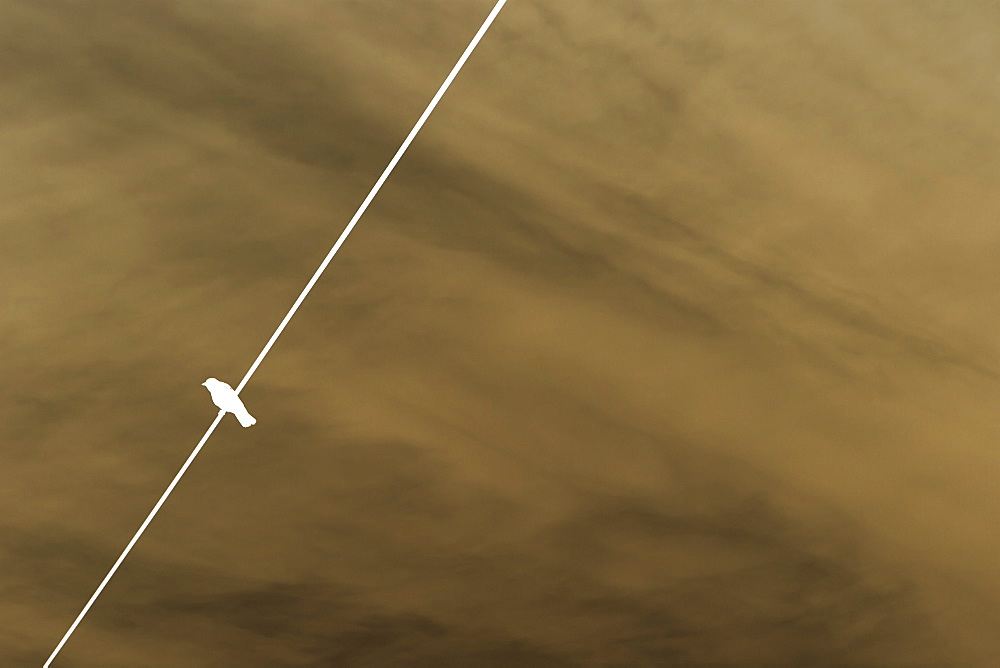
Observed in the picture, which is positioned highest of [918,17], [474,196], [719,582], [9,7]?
[918,17]

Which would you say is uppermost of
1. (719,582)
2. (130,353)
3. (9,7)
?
(9,7)

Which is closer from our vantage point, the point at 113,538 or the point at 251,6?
the point at 251,6

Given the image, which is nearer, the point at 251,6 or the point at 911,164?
Result: the point at 251,6

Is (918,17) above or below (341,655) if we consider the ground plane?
above


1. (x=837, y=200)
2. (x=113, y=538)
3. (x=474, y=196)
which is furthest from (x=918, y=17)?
(x=113, y=538)

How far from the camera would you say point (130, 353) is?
1.77 m

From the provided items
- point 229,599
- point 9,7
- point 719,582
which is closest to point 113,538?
point 229,599

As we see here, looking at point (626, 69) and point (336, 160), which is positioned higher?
point (626, 69)

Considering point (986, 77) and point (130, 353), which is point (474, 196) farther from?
point (986, 77)

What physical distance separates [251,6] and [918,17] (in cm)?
107

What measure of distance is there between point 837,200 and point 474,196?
2.02ft

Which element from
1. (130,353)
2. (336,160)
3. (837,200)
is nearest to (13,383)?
(130,353)

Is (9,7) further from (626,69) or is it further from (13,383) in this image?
(626,69)

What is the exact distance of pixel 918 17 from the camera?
5.77 feet
